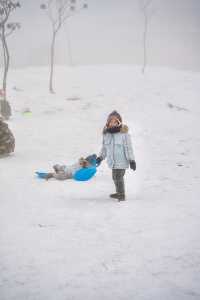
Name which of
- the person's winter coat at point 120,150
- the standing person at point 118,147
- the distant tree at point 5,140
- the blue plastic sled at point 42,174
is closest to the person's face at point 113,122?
the standing person at point 118,147

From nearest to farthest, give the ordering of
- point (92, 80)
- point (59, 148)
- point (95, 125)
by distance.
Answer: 1. point (59, 148)
2. point (95, 125)
3. point (92, 80)

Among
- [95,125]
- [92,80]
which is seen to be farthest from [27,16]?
[95,125]

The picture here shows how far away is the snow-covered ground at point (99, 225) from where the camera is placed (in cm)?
414

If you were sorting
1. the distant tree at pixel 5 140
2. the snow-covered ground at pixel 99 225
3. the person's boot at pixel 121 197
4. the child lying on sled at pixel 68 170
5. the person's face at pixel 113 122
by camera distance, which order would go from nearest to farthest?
the snow-covered ground at pixel 99 225, the person's face at pixel 113 122, the person's boot at pixel 121 197, the child lying on sled at pixel 68 170, the distant tree at pixel 5 140

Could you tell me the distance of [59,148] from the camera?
46.1 ft

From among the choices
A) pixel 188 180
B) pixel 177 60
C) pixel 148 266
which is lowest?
pixel 177 60

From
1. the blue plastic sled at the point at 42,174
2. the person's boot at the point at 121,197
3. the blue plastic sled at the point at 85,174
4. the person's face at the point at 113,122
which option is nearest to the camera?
the person's face at the point at 113,122

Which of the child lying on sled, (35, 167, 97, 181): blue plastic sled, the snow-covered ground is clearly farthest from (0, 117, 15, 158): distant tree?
(35, 167, 97, 181): blue plastic sled

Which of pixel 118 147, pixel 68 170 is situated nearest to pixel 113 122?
pixel 118 147

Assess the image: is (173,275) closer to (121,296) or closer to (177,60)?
(121,296)

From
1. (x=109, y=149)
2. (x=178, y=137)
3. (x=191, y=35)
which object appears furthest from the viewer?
(x=191, y=35)

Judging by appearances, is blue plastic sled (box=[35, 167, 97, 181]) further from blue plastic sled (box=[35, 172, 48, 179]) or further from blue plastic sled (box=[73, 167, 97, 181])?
blue plastic sled (box=[35, 172, 48, 179])

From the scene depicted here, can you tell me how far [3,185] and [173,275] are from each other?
549 cm

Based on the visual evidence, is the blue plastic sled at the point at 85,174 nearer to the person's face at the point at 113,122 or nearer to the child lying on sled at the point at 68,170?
the child lying on sled at the point at 68,170
